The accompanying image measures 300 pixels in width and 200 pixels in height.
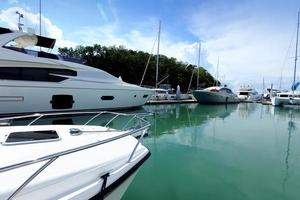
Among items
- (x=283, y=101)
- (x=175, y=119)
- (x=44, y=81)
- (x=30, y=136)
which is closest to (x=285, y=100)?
(x=283, y=101)

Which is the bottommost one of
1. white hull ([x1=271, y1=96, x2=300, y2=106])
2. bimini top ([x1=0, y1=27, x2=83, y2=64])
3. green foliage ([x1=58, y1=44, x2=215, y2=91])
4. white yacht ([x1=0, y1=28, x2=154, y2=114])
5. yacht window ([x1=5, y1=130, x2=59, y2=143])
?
white hull ([x1=271, y1=96, x2=300, y2=106])

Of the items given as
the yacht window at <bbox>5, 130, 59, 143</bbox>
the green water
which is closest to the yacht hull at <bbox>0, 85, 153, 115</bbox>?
the green water

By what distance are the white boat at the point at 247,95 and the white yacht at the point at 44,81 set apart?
100 ft

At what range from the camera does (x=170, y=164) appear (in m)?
5.76

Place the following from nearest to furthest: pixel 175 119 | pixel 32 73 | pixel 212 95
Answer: pixel 32 73 < pixel 175 119 < pixel 212 95

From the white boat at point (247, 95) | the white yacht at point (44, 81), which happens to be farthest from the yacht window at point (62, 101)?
the white boat at point (247, 95)

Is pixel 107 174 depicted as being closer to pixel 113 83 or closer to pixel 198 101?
pixel 113 83

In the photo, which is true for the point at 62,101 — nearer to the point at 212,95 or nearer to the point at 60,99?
the point at 60,99

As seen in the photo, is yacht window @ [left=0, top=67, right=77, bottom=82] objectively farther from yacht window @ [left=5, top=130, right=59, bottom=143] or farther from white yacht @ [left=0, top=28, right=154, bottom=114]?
yacht window @ [left=5, top=130, right=59, bottom=143]

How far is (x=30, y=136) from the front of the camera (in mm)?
3152

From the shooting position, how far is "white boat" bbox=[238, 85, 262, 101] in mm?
39062

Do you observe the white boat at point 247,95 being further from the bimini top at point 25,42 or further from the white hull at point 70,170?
the white hull at point 70,170

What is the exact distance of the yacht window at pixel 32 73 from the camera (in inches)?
383

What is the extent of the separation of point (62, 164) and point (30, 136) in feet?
3.47
